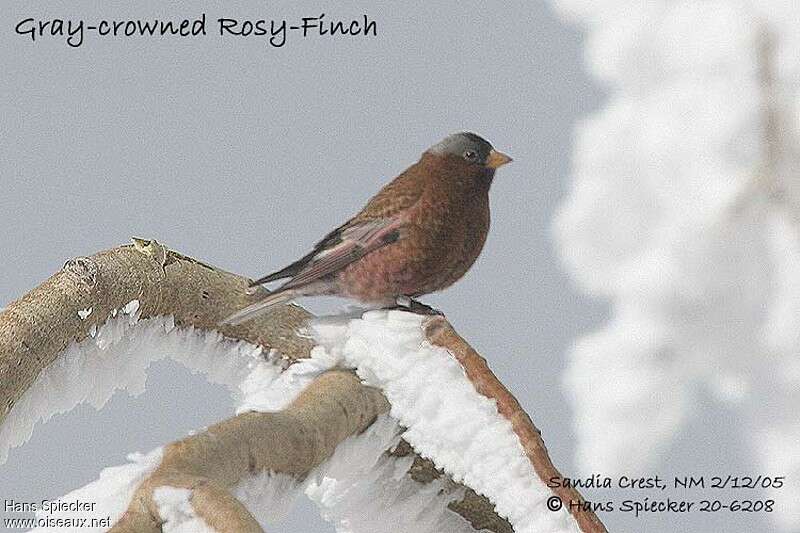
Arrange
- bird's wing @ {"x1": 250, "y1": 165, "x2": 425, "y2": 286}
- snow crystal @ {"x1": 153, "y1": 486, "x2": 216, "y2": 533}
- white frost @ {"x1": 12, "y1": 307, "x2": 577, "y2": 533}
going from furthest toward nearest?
bird's wing @ {"x1": 250, "y1": 165, "x2": 425, "y2": 286} < white frost @ {"x1": 12, "y1": 307, "x2": 577, "y2": 533} < snow crystal @ {"x1": 153, "y1": 486, "x2": 216, "y2": 533}

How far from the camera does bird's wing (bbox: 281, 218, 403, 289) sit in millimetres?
701

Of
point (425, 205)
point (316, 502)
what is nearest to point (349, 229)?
point (425, 205)

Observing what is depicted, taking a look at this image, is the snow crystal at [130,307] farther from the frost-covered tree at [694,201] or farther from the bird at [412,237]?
the frost-covered tree at [694,201]

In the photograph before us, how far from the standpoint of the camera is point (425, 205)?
0.70 m

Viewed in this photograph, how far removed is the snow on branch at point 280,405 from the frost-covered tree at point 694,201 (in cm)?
12

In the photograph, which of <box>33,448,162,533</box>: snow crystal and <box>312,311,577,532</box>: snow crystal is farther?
<box>312,311,577,532</box>: snow crystal

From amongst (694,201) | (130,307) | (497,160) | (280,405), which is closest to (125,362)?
(130,307)

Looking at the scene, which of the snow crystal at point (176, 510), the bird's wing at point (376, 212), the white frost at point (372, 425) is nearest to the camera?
the snow crystal at point (176, 510)

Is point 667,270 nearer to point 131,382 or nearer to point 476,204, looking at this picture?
point 476,204

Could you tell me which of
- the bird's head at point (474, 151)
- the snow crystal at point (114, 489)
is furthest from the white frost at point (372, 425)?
the bird's head at point (474, 151)

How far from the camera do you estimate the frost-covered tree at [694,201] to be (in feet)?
1.63

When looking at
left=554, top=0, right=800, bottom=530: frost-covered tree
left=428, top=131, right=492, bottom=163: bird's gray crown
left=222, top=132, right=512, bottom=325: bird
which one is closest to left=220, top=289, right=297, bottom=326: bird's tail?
left=222, top=132, right=512, bottom=325: bird

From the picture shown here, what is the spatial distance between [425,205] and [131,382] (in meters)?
0.26

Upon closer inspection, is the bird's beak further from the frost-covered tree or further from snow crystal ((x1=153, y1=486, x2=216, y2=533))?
snow crystal ((x1=153, y1=486, x2=216, y2=533))
